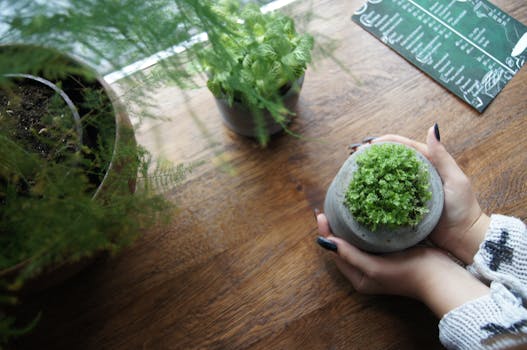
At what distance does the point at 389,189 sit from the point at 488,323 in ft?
0.70

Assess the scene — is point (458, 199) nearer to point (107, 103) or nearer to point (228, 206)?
point (228, 206)

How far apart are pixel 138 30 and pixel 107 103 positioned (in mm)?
120

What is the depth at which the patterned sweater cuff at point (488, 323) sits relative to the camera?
505mm

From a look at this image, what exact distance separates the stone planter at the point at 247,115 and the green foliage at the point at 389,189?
0.50 ft

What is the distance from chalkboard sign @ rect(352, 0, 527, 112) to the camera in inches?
29.3

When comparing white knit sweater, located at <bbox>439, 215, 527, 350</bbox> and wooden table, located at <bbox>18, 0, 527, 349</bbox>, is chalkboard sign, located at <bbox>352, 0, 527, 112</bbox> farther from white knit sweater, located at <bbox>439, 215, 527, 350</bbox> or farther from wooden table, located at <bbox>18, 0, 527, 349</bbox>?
white knit sweater, located at <bbox>439, 215, 527, 350</bbox>

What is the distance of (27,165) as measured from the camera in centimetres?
49

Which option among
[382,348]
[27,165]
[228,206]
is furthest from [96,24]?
[382,348]

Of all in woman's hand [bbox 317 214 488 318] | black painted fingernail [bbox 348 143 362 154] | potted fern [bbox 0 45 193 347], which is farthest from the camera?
black painted fingernail [bbox 348 143 362 154]

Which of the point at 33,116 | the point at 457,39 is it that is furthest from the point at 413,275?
the point at 33,116

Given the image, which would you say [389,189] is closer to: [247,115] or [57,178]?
[247,115]

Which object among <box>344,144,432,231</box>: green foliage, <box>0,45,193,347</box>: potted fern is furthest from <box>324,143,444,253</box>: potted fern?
<box>0,45,193,347</box>: potted fern

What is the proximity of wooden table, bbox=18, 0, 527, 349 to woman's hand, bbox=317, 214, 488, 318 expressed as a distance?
0.04 m

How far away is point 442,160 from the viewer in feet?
2.03
